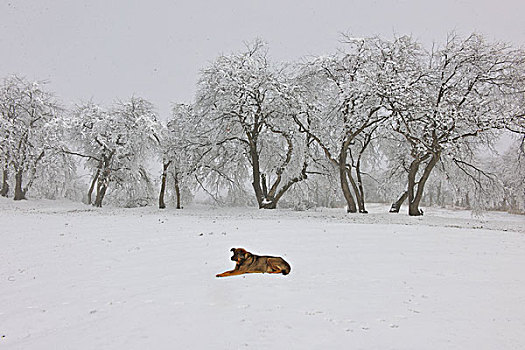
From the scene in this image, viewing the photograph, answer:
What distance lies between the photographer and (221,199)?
24469 millimetres

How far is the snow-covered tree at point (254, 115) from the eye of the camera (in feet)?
63.8

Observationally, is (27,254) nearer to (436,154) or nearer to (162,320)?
(162,320)

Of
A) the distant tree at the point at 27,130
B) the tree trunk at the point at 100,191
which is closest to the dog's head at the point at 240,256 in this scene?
the tree trunk at the point at 100,191

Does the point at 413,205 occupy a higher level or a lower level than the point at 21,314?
higher

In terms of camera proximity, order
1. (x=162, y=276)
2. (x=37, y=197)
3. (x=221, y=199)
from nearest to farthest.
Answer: (x=162, y=276)
(x=221, y=199)
(x=37, y=197)

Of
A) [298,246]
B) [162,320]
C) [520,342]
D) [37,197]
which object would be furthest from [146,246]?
[37,197]

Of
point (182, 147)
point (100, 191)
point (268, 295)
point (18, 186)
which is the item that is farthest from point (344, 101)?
point (18, 186)

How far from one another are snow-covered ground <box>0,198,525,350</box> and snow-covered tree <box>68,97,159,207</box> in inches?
619

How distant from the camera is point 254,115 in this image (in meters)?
20.5

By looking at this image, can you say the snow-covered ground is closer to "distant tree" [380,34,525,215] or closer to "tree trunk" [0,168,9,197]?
"distant tree" [380,34,525,215]

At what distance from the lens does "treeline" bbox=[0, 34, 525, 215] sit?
16922mm

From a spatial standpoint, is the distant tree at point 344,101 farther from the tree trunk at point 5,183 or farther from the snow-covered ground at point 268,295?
the tree trunk at point 5,183

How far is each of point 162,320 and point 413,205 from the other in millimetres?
16900

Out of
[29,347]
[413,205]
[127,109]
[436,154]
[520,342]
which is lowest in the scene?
[29,347]
